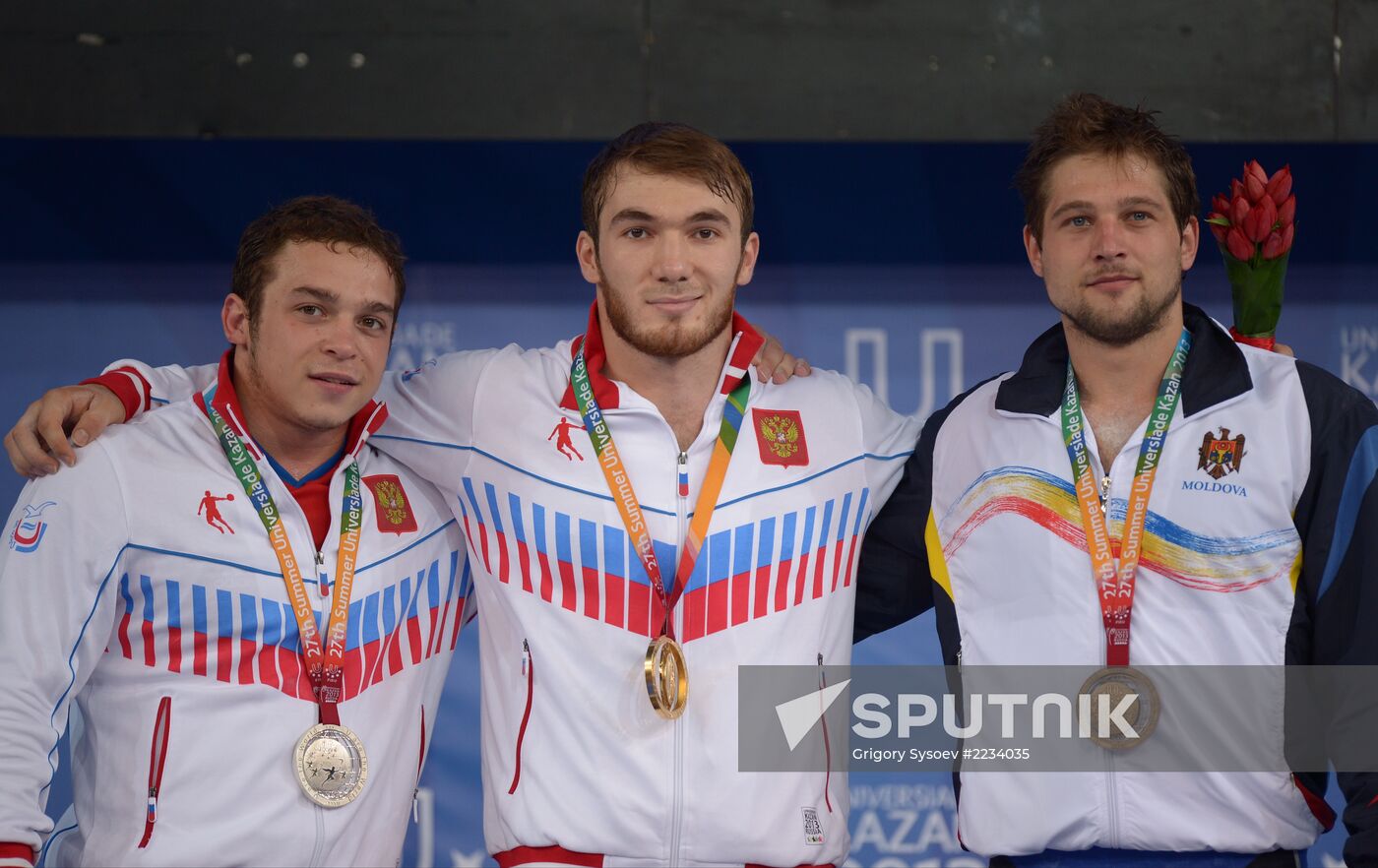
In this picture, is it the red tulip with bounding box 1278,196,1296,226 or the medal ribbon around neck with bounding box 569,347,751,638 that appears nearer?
the medal ribbon around neck with bounding box 569,347,751,638

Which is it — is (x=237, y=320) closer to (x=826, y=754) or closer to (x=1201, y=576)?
(x=826, y=754)

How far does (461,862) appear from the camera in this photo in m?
3.99

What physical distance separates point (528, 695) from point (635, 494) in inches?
16.4

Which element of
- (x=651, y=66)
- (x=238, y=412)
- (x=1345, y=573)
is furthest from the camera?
(x=651, y=66)

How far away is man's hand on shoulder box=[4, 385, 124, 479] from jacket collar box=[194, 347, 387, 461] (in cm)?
17

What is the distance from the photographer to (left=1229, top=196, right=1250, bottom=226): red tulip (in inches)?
113

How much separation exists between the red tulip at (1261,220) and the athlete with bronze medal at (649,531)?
1.06 meters

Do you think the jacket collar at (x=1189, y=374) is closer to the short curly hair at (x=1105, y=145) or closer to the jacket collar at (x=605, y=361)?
the short curly hair at (x=1105, y=145)

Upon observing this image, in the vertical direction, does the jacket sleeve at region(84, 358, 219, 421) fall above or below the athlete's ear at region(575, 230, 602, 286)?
below

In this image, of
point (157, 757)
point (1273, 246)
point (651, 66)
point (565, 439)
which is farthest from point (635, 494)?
point (651, 66)

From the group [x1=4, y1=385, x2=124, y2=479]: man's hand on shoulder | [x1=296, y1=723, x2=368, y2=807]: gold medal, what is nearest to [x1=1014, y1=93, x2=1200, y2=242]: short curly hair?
[x1=296, y1=723, x2=368, y2=807]: gold medal

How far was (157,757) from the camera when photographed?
2.53m

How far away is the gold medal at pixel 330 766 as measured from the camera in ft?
8.39

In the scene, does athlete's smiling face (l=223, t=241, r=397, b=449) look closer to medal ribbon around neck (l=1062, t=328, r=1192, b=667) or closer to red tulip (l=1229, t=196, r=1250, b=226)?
medal ribbon around neck (l=1062, t=328, r=1192, b=667)
